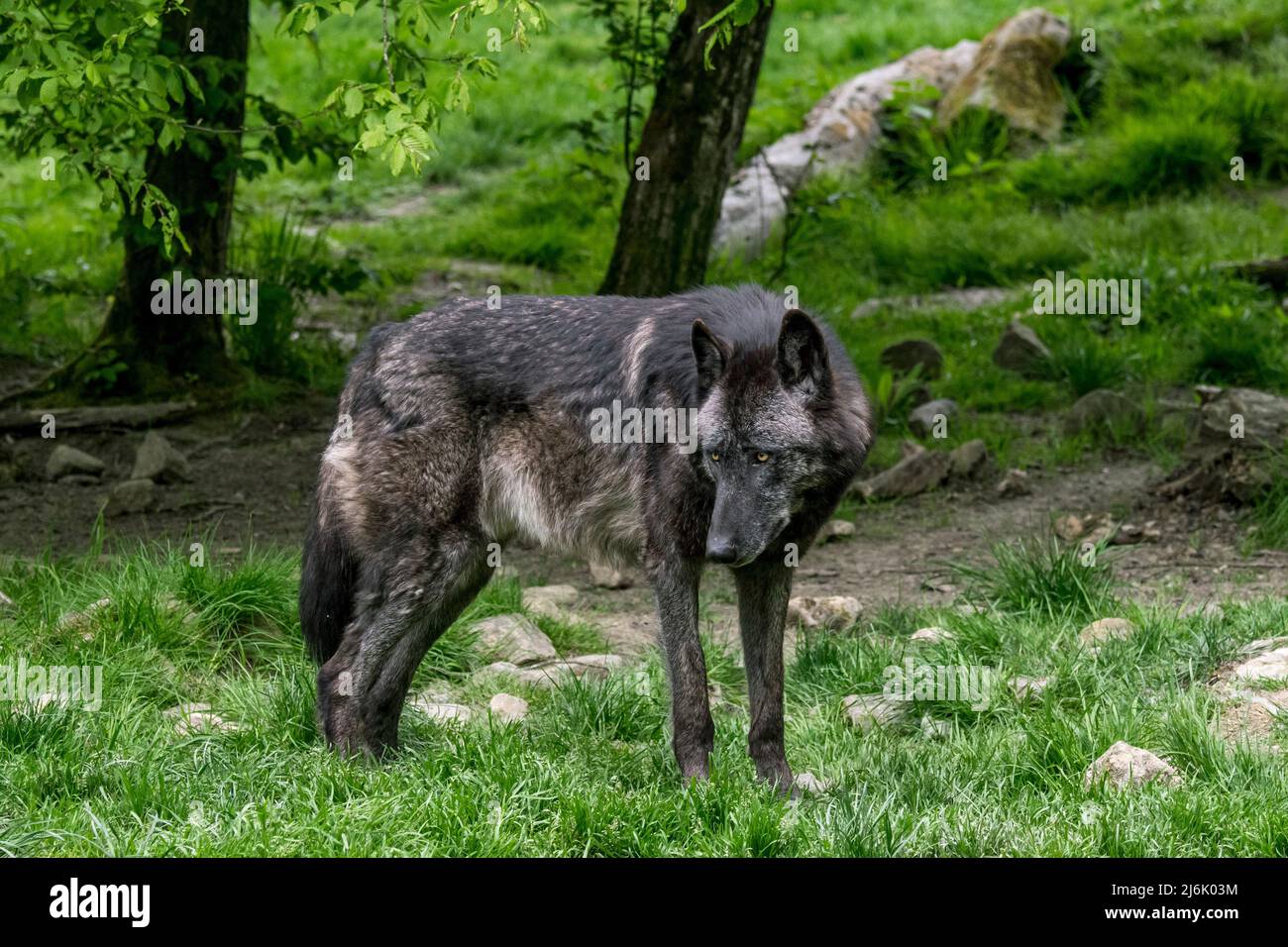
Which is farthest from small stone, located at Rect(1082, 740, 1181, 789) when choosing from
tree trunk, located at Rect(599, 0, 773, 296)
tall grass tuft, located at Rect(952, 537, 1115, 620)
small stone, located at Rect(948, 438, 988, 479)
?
tree trunk, located at Rect(599, 0, 773, 296)

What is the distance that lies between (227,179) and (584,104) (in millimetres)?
7039

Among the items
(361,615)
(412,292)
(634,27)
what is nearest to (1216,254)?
(634,27)

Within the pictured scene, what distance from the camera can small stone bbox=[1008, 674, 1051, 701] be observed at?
5746mm

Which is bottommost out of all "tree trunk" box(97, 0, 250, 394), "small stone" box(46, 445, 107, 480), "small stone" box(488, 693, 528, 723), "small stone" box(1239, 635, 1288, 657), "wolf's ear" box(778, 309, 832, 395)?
"small stone" box(488, 693, 528, 723)

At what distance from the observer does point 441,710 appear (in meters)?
5.93

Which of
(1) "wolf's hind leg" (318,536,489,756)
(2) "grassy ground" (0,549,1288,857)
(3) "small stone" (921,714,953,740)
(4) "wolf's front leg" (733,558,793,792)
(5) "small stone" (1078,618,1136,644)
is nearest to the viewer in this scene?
(2) "grassy ground" (0,549,1288,857)

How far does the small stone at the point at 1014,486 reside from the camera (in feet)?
28.6

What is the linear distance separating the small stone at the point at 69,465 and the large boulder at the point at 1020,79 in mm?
8622

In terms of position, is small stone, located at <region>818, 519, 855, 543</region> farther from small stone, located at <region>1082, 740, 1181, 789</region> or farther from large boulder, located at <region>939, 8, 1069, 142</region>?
large boulder, located at <region>939, 8, 1069, 142</region>

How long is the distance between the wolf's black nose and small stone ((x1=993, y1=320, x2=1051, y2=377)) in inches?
232

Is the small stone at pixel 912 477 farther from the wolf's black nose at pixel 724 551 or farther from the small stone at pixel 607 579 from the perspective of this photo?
the wolf's black nose at pixel 724 551

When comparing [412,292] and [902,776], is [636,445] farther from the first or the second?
[412,292]

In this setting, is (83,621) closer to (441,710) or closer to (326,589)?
(326,589)

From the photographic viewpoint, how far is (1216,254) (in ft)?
35.8
